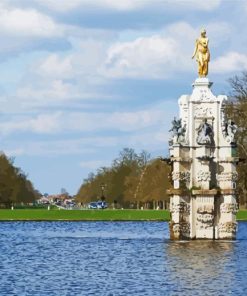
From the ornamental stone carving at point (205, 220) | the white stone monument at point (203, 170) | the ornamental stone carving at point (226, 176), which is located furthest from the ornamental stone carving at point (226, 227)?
the ornamental stone carving at point (226, 176)

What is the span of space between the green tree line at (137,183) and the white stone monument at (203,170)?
74.9 metres

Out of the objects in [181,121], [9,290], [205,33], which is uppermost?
[205,33]

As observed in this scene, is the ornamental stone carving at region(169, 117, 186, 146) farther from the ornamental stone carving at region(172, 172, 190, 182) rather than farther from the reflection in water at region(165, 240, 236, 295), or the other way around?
the reflection in water at region(165, 240, 236, 295)

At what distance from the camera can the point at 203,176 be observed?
60688 millimetres

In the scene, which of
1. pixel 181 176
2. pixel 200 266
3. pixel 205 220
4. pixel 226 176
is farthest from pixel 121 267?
pixel 226 176

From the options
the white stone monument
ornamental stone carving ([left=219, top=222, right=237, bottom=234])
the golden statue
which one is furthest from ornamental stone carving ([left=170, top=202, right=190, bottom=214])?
the golden statue

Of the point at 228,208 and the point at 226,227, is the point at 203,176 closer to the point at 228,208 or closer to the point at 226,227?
the point at 228,208

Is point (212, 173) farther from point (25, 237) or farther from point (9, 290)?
point (9, 290)

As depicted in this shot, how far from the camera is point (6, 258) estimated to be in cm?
5341

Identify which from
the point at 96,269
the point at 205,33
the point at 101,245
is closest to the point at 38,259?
the point at 96,269

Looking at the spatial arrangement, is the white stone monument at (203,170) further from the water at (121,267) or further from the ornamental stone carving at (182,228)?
the water at (121,267)

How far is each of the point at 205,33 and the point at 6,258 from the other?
56.1 feet

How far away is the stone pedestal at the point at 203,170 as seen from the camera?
6041 cm

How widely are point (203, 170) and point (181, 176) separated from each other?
3.99 feet
